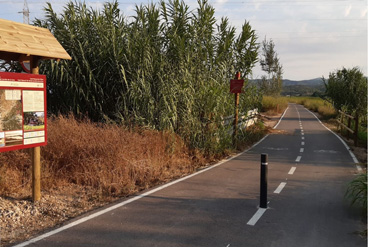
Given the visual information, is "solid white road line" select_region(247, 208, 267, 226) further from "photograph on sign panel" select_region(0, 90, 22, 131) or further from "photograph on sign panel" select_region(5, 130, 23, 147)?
"photograph on sign panel" select_region(0, 90, 22, 131)

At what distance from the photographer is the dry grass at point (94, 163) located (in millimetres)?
6762

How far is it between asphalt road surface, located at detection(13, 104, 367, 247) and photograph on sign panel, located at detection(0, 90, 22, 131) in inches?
75.8

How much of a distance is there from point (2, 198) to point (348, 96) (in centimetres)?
2549

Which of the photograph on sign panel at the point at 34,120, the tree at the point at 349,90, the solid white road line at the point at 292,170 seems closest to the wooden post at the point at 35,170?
the photograph on sign panel at the point at 34,120

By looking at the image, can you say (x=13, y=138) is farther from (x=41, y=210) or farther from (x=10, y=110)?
(x=41, y=210)

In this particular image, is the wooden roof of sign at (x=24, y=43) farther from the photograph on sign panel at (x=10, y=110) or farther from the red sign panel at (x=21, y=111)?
the photograph on sign panel at (x=10, y=110)

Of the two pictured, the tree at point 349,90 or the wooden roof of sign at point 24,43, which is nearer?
the wooden roof of sign at point 24,43

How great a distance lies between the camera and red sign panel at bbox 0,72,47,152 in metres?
5.23

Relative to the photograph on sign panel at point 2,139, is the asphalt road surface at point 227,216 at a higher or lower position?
lower

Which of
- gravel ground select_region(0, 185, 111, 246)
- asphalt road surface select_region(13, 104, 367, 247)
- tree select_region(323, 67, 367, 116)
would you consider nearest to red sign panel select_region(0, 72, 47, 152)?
gravel ground select_region(0, 185, 111, 246)

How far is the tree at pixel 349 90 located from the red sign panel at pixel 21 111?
73.9 ft

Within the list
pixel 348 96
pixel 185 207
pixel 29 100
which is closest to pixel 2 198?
pixel 29 100

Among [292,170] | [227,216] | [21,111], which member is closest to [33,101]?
[21,111]

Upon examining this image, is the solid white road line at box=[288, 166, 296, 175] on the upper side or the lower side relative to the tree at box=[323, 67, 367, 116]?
lower
